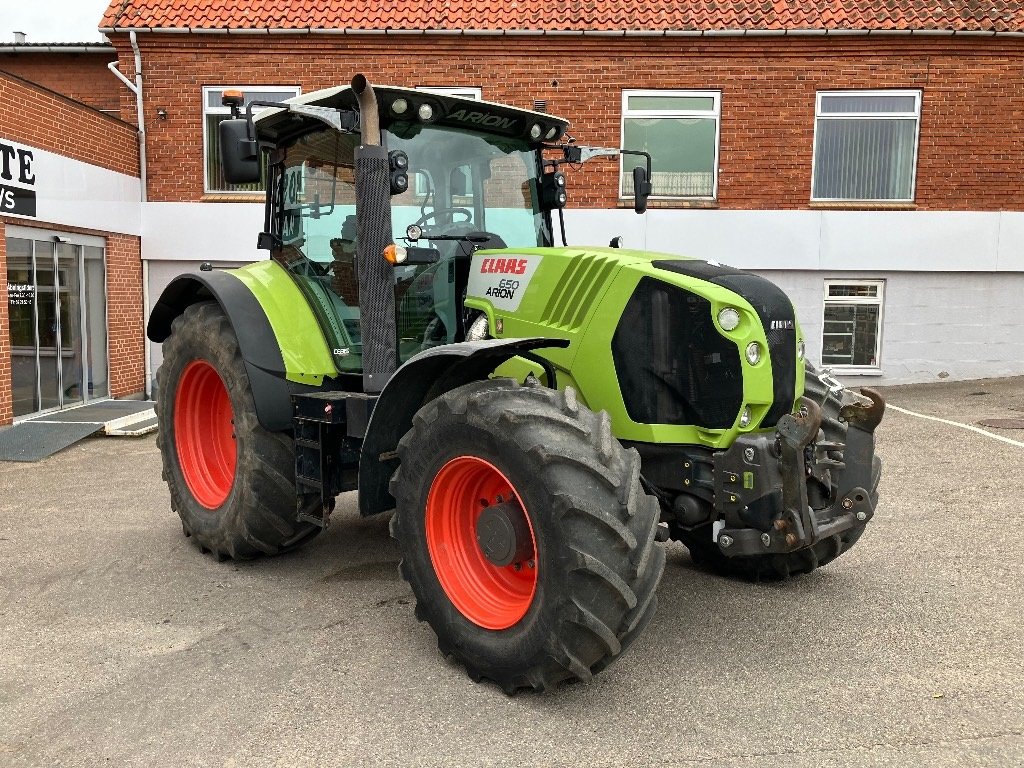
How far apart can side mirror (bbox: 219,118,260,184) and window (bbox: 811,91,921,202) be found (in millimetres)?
10019

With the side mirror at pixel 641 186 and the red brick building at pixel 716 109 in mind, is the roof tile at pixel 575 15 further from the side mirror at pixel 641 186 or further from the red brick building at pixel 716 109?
the side mirror at pixel 641 186

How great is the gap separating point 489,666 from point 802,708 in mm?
1161

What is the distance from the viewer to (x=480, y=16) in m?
12.3

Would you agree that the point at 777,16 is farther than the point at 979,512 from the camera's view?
Yes

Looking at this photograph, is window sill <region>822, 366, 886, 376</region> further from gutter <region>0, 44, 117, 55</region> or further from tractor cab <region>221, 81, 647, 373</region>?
gutter <region>0, 44, 117, 55</region>

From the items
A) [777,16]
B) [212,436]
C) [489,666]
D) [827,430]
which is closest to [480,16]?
[777,16]

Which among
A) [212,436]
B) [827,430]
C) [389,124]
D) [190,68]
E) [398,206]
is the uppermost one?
[190,68]

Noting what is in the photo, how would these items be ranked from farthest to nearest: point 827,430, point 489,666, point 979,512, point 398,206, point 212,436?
1. point 979,512
2. point 212,436
3. point 398,206
4. point 827,430
5. point 489,666

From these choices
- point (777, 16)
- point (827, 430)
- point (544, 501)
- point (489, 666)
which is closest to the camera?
point (544, 501)

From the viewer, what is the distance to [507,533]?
135 inches

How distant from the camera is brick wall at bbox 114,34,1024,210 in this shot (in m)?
12.2

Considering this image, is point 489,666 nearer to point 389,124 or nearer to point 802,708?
point 802,708

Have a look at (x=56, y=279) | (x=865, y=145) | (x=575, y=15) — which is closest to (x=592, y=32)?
(x=575, y=15)

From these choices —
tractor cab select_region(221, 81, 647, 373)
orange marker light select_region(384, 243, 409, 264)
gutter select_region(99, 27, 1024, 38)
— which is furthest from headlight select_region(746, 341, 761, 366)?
gutter select_region(99, 27, 1024, 38)
